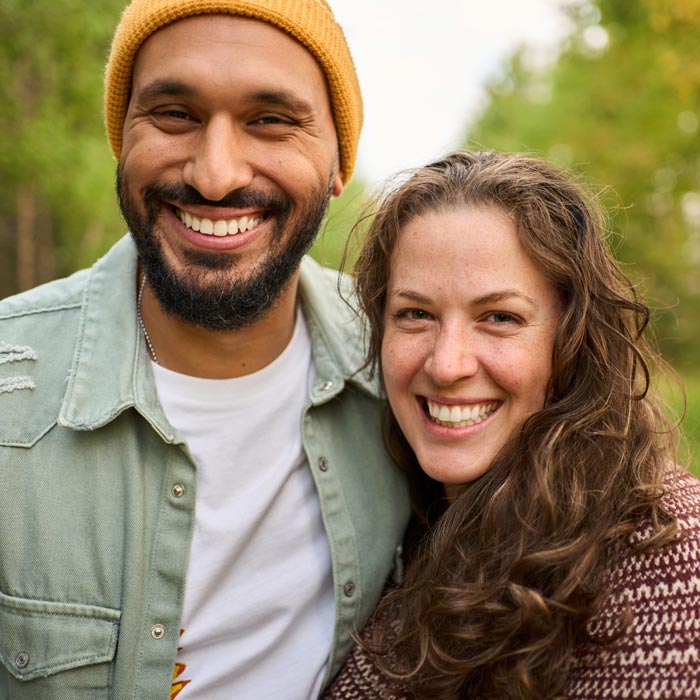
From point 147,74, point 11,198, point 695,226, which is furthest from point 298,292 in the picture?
point 695,226

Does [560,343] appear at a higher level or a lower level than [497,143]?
lower

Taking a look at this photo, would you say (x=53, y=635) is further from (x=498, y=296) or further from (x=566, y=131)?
(x=566, y=131)

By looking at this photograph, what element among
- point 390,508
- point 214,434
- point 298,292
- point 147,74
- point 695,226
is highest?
point 695,226

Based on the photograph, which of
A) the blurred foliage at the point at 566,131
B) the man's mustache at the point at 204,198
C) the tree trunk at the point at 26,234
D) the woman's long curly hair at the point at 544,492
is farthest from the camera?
the tree trunk at the point at 26,234

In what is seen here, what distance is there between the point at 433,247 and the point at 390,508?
1.02 metres

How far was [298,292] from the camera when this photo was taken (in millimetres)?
3311

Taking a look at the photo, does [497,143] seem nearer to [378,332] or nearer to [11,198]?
[11,198]

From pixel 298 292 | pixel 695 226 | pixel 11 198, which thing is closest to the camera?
pixel 298 292

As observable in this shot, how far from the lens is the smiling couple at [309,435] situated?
225 centimetres

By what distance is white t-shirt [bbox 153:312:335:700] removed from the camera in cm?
265

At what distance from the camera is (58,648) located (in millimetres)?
2486

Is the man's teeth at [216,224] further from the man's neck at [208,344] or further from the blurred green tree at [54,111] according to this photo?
the blurred green tree at [54,111]

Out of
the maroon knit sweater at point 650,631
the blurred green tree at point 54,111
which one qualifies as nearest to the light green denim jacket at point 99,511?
the maroon knit sweater at point 650,631

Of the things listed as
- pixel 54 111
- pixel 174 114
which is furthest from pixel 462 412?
pixel 54 111
